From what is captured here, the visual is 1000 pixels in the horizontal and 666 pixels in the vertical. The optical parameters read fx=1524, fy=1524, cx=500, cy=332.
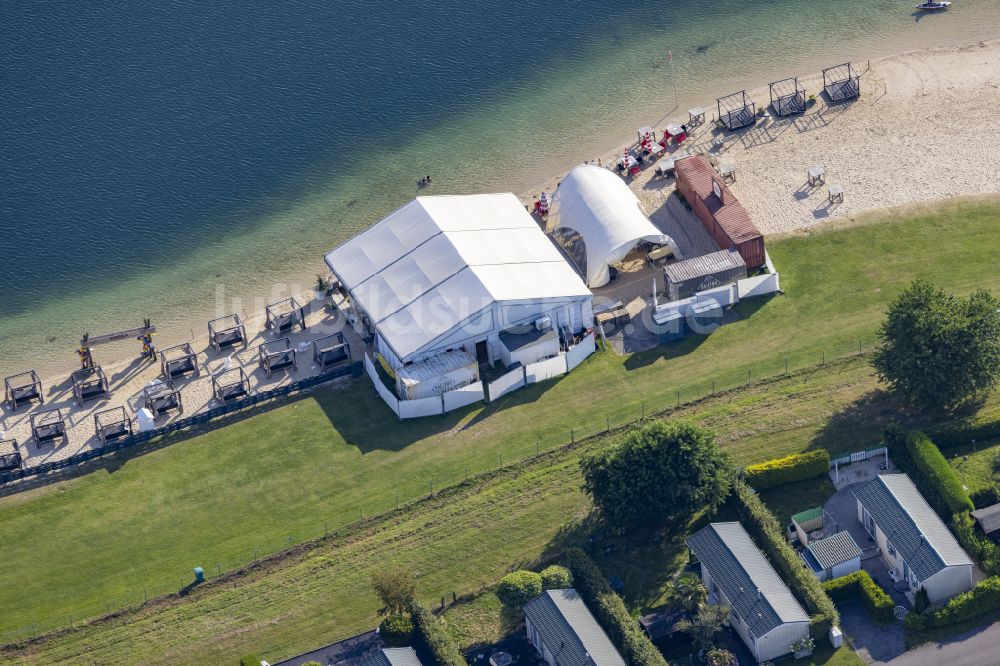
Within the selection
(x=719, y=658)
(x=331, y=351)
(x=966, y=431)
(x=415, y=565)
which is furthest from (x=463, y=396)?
(x=966, y=431)

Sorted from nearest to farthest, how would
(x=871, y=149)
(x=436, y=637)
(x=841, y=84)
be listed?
(x=436, y=637) < (x=871, y=149) < (x=841, y=84)

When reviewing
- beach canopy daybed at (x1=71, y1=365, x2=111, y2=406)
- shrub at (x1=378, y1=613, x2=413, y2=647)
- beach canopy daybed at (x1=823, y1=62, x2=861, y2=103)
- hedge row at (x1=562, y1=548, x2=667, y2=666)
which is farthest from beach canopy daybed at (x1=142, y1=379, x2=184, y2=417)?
beach canopy daybed at (x1=823, y1=62, x2=861, y2=103)

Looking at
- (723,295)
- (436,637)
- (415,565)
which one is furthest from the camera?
(723,295)

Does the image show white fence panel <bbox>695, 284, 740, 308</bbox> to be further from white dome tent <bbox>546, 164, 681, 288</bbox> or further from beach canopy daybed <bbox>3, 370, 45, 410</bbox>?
beach canopy daybed <bbox>3, 370, 45, 410</bbox>

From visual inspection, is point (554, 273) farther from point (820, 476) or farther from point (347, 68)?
point (347, 68)

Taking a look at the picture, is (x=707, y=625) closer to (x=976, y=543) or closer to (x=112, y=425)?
(x=976, y=543)

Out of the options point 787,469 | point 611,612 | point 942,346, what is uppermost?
point 942,346
